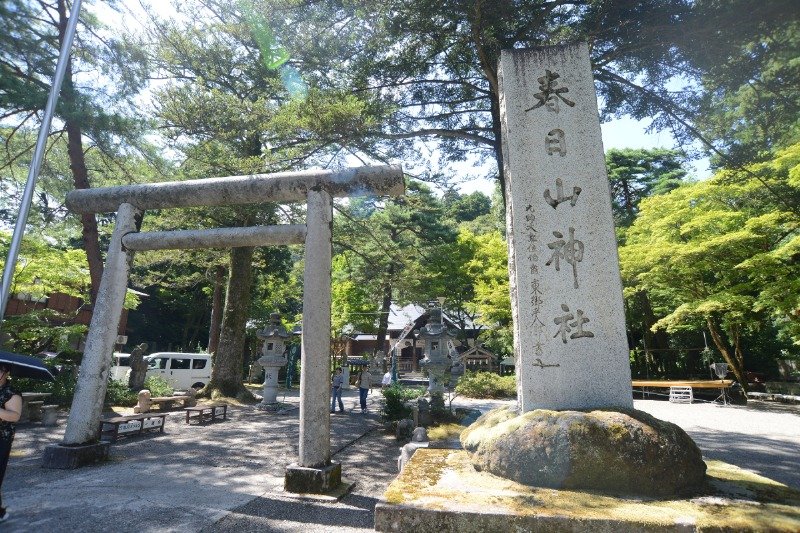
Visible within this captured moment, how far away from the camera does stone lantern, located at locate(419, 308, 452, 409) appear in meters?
11.6

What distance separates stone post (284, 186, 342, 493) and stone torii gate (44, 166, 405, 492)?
0.5 inches

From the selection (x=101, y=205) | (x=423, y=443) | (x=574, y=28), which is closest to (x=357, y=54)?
(x=574, y=28)

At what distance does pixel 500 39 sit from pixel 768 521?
7.42m

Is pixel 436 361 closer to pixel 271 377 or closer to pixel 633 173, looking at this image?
pixel 271 377

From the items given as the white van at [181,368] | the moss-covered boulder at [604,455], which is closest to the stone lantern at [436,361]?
the moss-covered boulder at [604,455]

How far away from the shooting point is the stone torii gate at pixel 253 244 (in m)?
5.23

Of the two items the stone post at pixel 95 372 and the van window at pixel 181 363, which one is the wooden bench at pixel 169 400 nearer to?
the van window at pixel 181 363

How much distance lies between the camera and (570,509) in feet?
9.36

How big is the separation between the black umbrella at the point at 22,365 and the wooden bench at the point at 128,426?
11.8 ft

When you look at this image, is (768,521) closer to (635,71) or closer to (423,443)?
(423,443)

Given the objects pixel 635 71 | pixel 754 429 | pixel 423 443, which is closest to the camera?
pixel 423 443

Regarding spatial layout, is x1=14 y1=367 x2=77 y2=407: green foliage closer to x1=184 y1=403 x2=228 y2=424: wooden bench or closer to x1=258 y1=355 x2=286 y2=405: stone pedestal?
x1=184 y1=403 x2=228 y2=424: wooden bench

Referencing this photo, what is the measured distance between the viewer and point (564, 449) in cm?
336

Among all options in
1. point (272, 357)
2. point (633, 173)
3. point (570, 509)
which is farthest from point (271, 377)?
point (633, 173)
